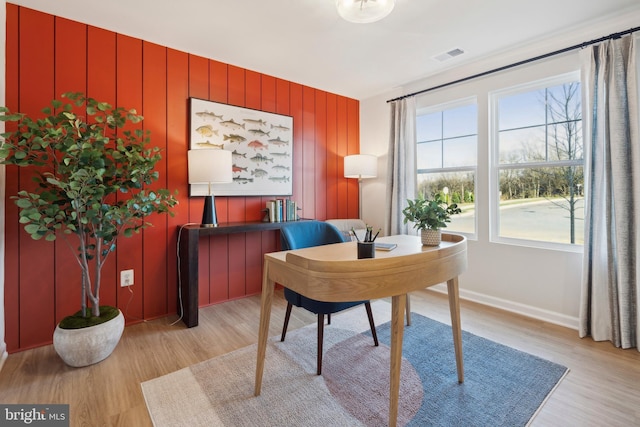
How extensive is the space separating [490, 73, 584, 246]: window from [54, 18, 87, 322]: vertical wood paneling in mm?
3574

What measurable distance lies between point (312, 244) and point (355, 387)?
0.97 meters

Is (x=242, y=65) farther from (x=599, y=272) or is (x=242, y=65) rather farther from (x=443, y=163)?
(x=599, y=272)

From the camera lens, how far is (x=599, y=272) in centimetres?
229

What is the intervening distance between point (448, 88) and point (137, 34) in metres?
2.99

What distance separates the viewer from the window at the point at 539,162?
2613 mm

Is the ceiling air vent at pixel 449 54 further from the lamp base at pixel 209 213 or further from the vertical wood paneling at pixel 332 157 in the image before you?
the lamp base at pixel 209 213

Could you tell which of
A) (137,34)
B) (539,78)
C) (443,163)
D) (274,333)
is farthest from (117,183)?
(539,78)

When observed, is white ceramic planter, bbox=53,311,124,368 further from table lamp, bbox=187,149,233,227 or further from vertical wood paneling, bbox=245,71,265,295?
vertical wood paneling, bbox=245,71,265,295

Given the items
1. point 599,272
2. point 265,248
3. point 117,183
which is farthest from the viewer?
point 265,248

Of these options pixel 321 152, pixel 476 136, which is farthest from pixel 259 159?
pixel 476 136

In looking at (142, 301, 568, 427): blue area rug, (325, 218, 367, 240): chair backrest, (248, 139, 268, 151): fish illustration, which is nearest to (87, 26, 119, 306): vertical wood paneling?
(142, 301, 568, 427): blue area rug

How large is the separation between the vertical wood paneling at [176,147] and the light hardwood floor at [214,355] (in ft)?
1.75

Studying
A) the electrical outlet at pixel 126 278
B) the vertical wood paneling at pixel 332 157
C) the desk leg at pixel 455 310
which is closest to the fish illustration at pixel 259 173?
the vertical wood paneling at pixel 332 157

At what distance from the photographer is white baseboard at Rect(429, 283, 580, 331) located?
255 cm
